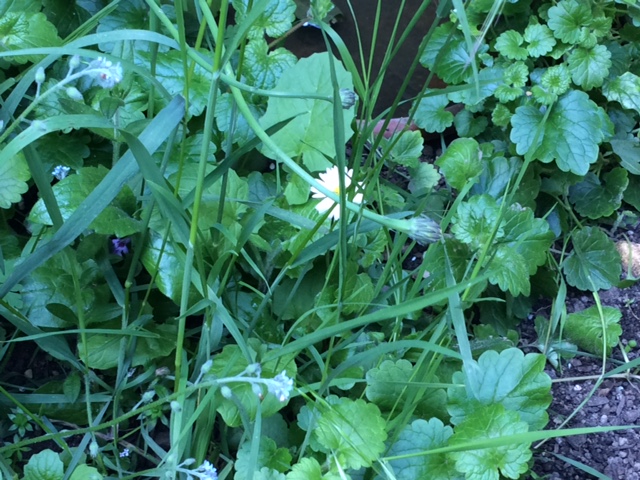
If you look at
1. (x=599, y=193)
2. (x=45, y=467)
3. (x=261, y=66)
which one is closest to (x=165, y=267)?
(x=45, y=467)

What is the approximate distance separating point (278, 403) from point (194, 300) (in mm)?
246

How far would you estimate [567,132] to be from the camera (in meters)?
1.52

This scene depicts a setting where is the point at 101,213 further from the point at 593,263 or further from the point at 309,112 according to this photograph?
the point at 593,263

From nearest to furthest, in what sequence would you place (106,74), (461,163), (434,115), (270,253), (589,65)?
(106,74), (270,253), (461,163), (589,65), (434,115)

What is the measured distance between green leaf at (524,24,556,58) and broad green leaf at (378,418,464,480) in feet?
3.20

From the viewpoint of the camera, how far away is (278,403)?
3.38ft

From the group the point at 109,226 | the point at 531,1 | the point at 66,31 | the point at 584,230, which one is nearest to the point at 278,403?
the point at 109,226

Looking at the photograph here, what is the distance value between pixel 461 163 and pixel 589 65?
0.43 metres

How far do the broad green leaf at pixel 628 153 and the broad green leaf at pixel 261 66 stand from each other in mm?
847

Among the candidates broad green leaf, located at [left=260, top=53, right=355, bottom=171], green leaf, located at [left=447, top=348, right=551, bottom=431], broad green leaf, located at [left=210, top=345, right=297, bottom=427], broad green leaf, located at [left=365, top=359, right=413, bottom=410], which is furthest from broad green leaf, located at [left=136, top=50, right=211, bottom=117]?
green leaf, located at [left=447, top=348, right=551, bottom=431]

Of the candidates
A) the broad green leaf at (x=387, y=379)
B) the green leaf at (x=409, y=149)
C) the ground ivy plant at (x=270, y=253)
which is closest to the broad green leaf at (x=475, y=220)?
the ground ivy plant at (x=270, y=253)

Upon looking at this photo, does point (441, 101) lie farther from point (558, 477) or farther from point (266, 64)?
point (558, 477)

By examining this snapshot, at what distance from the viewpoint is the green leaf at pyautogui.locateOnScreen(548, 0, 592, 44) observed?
1.58 meters

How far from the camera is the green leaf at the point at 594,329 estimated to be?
139 cm
